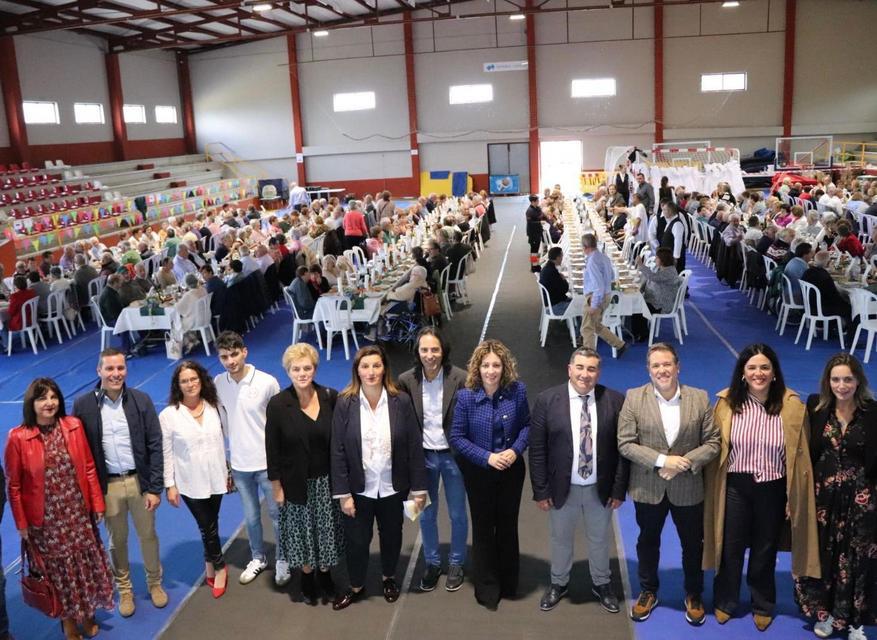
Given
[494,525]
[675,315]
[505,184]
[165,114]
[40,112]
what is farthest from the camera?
[505,184]

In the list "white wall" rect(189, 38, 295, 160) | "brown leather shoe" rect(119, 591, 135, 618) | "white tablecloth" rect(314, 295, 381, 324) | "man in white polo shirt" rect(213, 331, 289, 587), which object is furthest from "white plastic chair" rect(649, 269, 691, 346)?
"white wall" rect(189, 38, 295, 160)

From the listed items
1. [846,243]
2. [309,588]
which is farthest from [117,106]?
[309,588]

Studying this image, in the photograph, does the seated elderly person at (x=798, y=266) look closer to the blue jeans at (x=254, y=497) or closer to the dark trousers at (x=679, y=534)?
the dark trousers at (x=679, y=534)

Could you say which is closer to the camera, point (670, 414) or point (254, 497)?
point (670, 414)

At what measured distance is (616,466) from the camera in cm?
356

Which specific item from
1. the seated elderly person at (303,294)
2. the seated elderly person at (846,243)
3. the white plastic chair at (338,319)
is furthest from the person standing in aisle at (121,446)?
the seated elderly person at (846,243)

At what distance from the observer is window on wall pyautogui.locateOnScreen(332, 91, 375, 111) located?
1032 inches

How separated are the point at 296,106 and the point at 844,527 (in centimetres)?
2562

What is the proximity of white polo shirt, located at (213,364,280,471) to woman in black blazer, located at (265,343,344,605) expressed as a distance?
242 mm

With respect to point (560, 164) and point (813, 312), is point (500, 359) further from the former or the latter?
point (560, 164)

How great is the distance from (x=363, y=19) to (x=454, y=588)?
23.9m

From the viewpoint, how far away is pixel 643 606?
146 inches

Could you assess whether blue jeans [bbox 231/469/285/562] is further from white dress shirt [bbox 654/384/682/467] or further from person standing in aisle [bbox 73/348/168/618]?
white dress shirt [bbox 654/384/682/467]

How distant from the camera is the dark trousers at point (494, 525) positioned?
12.0 feet
